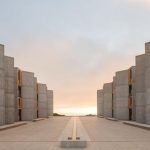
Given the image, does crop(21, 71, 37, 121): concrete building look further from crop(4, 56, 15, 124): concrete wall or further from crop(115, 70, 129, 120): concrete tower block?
crop(115, 70, 129, 120): concrete tower block

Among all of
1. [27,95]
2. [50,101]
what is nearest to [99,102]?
[50,101]

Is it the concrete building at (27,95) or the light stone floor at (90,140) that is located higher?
the concrete building at (27,95)

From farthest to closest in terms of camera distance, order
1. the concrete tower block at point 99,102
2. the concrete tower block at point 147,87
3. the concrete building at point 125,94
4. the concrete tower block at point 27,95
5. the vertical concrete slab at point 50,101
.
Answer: the vertical concrete slab at point 50,101 → the concrete tower block at point 99,102 → the concrete tower block at point 27,95 → the concrete building at point 125,94 → the concrete tower block at point 147,87

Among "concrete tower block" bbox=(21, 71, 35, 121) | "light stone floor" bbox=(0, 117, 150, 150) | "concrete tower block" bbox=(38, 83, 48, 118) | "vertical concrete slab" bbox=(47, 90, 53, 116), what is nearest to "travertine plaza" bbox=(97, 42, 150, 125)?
"light stone floor" bbox=(0, 117, 150, 150)

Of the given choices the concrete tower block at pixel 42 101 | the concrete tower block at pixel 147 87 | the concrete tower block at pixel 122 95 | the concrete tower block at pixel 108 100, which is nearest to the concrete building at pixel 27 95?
the concrete tower block at pixel 122 95

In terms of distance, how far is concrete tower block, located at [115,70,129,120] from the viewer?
4722 centimetres

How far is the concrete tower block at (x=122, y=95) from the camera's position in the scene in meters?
47.2

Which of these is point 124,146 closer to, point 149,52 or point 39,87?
point 149,52

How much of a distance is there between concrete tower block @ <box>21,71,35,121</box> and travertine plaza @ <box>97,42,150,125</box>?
11968mm

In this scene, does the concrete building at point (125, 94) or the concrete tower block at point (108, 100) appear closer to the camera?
the concrete building at point (125, 94)

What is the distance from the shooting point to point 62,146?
50.9ft

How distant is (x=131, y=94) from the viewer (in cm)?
4684

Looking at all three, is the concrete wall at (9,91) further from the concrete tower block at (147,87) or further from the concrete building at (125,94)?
the concrete building at (125,94)

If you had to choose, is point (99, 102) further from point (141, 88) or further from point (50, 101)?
point (141, 88)
